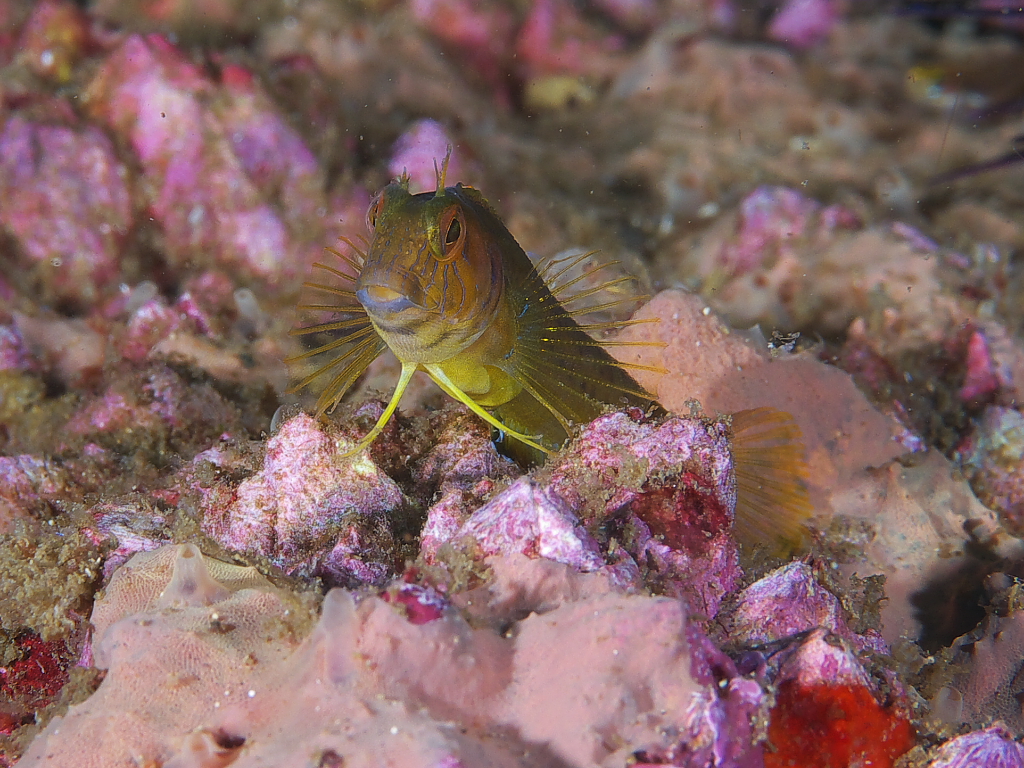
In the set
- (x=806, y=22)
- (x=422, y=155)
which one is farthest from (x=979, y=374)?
(x=806, y=22)

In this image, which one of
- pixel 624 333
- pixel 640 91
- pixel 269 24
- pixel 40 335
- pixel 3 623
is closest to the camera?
pixel 3 623

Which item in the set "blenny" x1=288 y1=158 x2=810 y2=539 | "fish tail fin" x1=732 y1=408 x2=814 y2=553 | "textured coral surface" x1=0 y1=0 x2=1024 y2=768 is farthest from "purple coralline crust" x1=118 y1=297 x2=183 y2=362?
"fish tail fin" x1=732 y1=408 x2=814 y2=553

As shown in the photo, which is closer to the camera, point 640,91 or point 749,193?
point 749,193

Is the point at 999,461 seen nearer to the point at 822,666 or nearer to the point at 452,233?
the point at 822,666

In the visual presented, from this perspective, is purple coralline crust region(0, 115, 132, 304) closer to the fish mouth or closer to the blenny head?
the blenny head

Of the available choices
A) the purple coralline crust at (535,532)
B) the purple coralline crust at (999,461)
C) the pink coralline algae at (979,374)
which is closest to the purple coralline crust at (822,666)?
the purple coralline crust at (535,532)

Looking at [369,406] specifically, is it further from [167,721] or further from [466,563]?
[167,721]

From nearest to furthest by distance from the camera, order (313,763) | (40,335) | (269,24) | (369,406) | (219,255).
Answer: (313,763) < (369,406) < (40,335) < (219,255) < (269,24)

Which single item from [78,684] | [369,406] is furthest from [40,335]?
[78,684]
